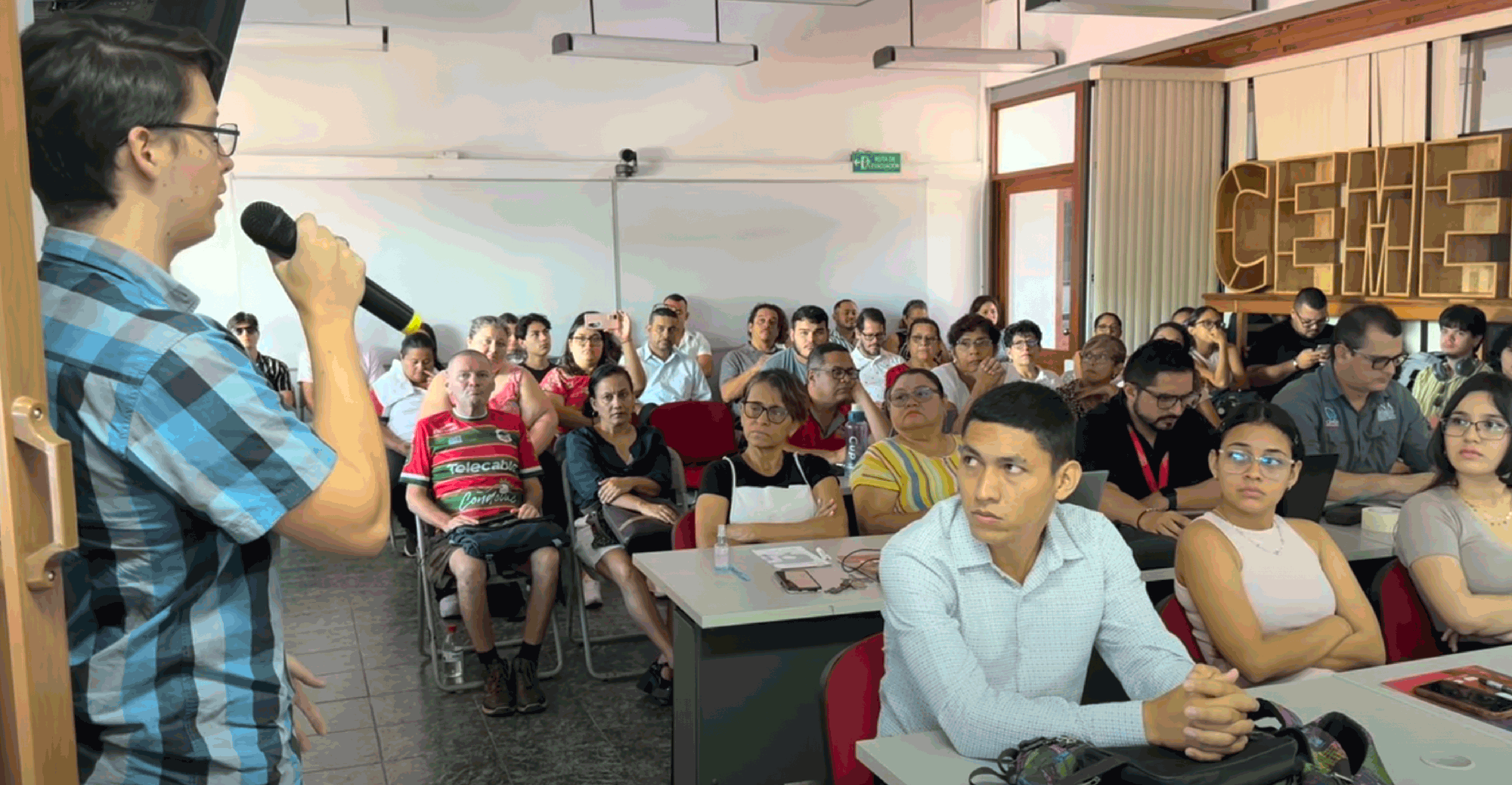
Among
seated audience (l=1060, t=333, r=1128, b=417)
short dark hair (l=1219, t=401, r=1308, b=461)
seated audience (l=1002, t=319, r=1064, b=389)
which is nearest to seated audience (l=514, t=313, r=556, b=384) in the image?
seated audience (l=1002, t=319, r=1064, b=389)

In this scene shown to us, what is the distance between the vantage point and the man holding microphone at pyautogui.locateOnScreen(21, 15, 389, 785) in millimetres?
1113

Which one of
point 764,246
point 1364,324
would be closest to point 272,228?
point 1364,324

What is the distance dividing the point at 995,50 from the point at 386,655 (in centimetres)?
643

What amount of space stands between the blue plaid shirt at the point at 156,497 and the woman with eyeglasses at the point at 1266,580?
2055 millimetres

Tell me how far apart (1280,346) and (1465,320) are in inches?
68.7

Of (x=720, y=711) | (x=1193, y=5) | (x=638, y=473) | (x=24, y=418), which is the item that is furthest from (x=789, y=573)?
(x=1193, y=5)

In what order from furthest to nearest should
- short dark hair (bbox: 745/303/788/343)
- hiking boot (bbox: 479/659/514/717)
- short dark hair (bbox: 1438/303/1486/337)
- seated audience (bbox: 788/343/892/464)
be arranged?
short dark hair (bbox: 745/303/788/343) → short dark hair (bbox: 1438/303/1486/337) → seated audience (bbox: 788/343/892/464) → hiking boot (bbox: 479/659/514/717)

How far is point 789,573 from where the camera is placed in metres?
3.18

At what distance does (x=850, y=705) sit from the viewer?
2236mm

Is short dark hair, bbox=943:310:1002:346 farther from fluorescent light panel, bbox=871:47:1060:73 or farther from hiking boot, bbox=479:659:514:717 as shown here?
hiking boot, bbox=479:659:514:717

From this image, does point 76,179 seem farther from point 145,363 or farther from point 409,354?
point 409,354

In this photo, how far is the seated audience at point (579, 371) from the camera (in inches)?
256

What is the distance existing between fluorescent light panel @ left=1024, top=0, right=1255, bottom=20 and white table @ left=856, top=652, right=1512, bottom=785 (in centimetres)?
549

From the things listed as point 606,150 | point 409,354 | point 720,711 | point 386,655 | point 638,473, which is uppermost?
point 606,150
